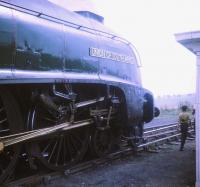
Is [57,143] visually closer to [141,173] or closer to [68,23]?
[141,173]

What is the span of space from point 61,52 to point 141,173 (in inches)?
109

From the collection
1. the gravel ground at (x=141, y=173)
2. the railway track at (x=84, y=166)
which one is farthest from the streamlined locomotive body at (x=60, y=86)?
the gravel ground at (x=141, y=173)

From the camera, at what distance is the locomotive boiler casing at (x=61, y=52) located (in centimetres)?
541

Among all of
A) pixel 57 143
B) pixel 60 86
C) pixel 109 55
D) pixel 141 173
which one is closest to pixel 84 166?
pixel 57 143

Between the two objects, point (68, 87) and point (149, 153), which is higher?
point (68, 87)

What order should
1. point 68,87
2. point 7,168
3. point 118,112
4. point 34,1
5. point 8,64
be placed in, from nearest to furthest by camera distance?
point 8,64 < point 7,168 < point 34,1 < point 68,87 < point 118,112

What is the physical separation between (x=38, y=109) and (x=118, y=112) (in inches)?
94.4

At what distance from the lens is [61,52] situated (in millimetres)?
6488

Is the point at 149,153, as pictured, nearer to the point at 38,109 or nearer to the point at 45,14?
the point at 38,109

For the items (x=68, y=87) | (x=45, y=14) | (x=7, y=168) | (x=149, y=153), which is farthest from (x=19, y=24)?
(x=149, y=153)

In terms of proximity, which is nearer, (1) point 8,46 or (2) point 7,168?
(1) point 8,46

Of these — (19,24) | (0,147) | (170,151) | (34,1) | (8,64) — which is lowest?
(170,151)

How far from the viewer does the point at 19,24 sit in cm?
559

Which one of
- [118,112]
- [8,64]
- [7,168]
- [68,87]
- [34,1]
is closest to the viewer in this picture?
[8,64]
